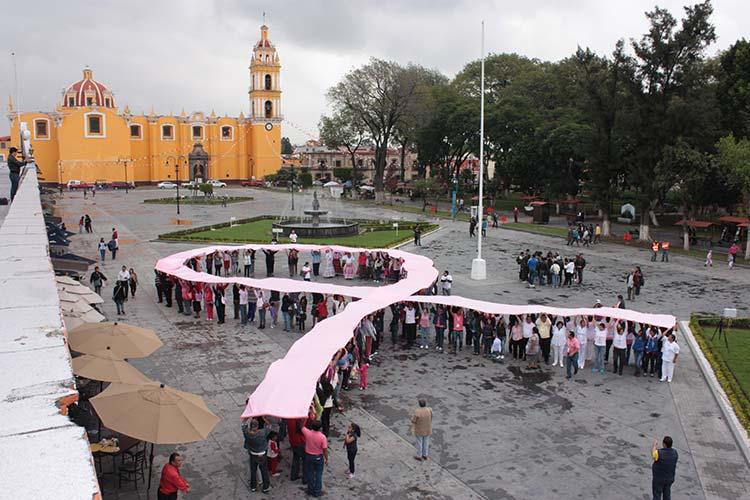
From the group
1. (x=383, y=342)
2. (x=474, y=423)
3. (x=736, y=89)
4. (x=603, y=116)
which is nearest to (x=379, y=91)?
(x=603, y=116)

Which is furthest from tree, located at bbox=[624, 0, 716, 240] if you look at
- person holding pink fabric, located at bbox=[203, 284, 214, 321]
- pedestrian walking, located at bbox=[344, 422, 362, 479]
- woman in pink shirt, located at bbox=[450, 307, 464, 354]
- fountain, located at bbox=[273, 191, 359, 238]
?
pedestrian walking, located at bbox=[344, 422, 362, 479]

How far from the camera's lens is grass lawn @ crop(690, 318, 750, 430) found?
12.9 m

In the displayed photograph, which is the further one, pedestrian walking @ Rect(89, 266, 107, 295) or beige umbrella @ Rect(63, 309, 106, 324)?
pedestrian walking @ Rect(89, 266, 107, 295)

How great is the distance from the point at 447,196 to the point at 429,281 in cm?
5025

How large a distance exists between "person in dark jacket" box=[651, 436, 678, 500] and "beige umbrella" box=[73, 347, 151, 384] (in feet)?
25.0

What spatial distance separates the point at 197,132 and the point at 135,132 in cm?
807

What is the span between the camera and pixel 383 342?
1709cm

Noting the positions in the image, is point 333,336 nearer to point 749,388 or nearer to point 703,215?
point 749,388

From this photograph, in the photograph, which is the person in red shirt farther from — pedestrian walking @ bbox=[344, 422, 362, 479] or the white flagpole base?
the white flagpole base

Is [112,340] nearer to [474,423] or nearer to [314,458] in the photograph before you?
[314,458]

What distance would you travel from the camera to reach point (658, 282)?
25703 mm

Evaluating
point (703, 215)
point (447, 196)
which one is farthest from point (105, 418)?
point (447, 196)

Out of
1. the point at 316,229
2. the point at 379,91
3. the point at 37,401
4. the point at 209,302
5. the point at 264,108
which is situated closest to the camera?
the point at 37,401

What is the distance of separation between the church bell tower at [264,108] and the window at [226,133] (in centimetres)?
301
